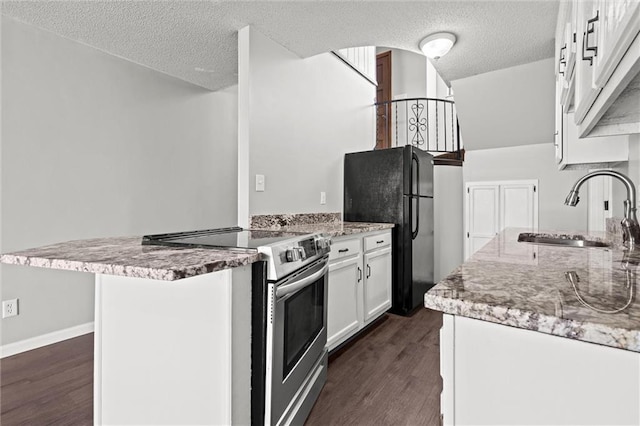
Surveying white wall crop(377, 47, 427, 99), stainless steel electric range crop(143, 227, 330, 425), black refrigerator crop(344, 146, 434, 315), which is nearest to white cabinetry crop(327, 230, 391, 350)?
black refrigerator crop(344, 146, 434, 315)

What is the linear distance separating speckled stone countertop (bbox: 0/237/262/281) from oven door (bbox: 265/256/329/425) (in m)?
0.28

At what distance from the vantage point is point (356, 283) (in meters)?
2.70

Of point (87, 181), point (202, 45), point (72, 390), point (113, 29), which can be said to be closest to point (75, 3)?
point (113, 29)

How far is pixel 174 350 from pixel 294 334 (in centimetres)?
56

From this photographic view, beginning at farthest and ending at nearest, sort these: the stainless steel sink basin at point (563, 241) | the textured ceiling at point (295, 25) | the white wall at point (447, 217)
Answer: the white wall at point (447, 217) → the textured ceiling at point (295, 25) → the stainless steel sink basin at point (563, 241)

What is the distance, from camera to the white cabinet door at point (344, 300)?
7.77 ft

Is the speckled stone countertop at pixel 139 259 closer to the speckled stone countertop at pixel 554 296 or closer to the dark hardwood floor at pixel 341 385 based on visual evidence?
the speckled stone countertop at pixel 554 296

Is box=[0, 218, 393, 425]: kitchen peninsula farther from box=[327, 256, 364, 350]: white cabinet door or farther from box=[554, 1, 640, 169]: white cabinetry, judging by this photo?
box=[554, 1, 640, 169]: white cabinetry

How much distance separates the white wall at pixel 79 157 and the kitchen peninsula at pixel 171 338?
5.32ft

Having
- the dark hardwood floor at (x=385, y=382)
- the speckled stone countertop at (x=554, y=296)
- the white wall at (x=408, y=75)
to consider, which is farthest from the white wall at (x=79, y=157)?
the white wall at (x=408, y=75)

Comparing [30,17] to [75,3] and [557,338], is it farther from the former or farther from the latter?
[557,338]

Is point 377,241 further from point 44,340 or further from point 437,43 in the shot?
point 44,340

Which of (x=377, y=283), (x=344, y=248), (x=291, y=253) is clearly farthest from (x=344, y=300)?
(x=291, y=253)

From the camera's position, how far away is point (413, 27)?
97.0 inches
